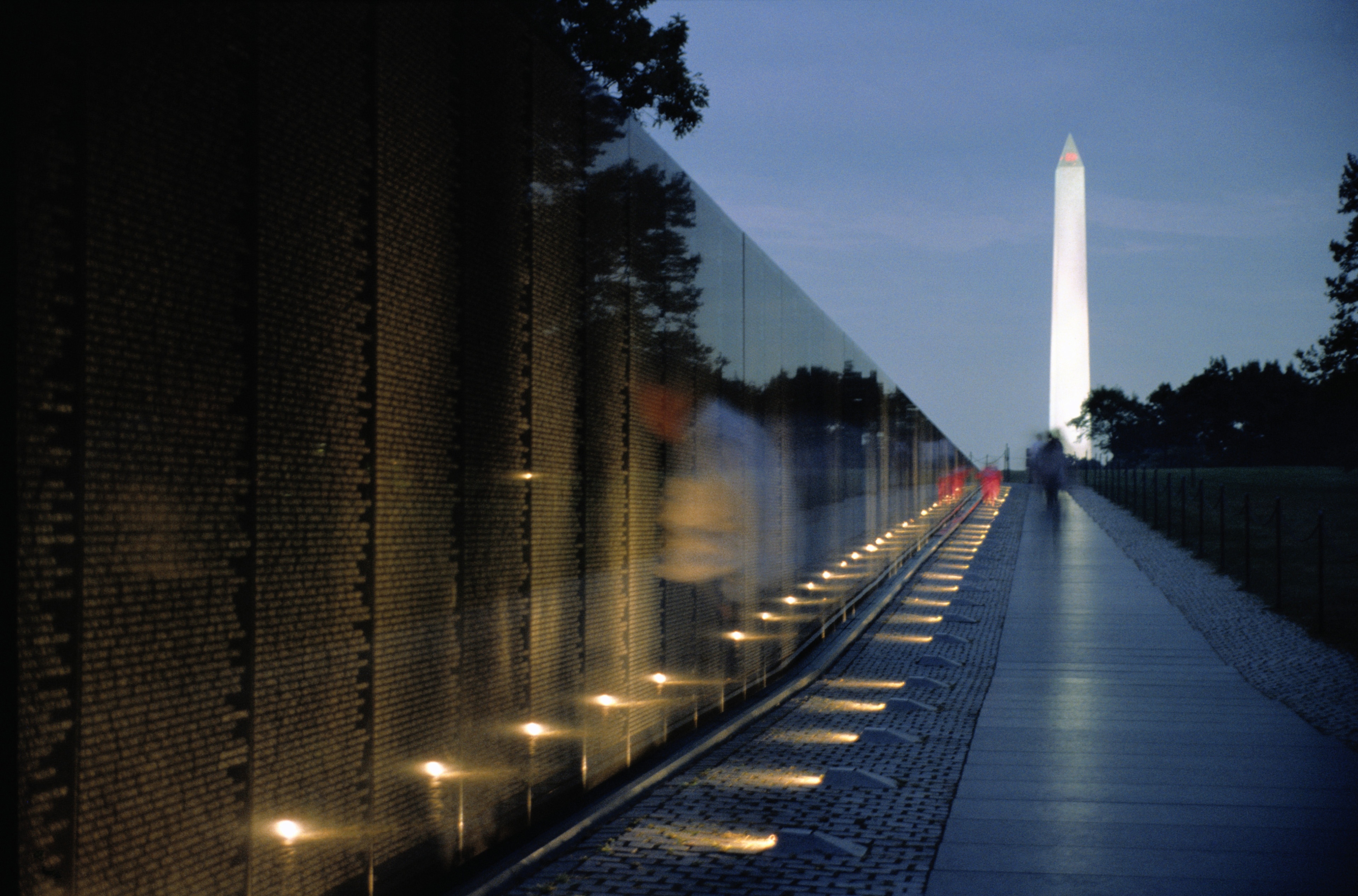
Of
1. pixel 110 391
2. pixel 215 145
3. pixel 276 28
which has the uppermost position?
pixel 276 28

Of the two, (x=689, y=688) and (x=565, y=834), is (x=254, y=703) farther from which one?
(x=689, y=688)

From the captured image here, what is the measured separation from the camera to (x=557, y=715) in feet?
25.6

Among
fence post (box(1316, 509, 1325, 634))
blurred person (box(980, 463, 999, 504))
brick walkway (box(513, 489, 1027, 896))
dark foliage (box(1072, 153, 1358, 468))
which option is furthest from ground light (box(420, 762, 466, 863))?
dark foliage (box(1072, 153, 1358, 468))

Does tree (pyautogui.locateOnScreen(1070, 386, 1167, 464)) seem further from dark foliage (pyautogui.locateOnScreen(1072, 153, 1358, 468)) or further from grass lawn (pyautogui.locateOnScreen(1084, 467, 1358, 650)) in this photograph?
grass lawn (pyautogui.locateOnScreen(1084, 467, 1358, 650))

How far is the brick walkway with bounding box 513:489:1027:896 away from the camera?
6.43m

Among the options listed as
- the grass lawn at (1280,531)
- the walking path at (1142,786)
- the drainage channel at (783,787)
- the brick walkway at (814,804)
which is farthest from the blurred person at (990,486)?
the brick walkway at (814,804)

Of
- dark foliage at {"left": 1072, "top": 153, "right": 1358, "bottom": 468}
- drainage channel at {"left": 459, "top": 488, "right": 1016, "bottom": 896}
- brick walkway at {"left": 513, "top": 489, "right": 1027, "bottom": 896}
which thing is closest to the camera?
brick walkway at {"left": 513, "top": 489, "right": 1027, "bottom": 896}

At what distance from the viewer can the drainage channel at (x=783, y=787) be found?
6602 millimetres

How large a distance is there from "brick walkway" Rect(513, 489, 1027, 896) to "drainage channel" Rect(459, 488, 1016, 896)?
0.05 ft

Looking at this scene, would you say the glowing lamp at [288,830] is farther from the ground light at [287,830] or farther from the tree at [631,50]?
the tree at [631,50]

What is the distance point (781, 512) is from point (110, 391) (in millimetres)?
11076

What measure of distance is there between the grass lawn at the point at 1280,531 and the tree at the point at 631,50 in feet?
32.8

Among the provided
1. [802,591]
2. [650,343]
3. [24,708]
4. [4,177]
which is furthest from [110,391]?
[802,591]

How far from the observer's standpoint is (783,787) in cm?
845
